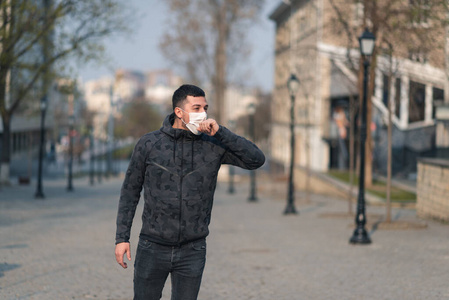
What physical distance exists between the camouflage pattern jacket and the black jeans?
5cm

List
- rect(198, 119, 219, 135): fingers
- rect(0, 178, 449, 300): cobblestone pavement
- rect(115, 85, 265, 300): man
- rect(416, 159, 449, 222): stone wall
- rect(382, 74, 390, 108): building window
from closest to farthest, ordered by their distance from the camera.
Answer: rect(198, 119, 219, 135): fingers
rect(115, 85, 265, 300): man
rect(0, 178, 449, 300): cobblestone pavement
rect(416, 159, 449, 222): stone wall
rect(382, 74, 390, 108): building window

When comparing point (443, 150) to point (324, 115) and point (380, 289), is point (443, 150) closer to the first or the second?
point (380, 289)

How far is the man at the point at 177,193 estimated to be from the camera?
437cm

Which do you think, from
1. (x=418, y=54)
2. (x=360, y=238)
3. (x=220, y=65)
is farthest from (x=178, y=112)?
(x=220, y=65)

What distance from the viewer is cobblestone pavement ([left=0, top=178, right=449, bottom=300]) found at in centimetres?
824

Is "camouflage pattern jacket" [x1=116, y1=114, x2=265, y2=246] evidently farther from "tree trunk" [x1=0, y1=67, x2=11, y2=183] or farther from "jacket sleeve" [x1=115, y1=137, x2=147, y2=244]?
"tree trunk" [x1=0, y1=67, x2=11, y2=183]

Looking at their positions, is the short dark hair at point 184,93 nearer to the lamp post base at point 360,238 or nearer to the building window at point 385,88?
the lamp post base at point 360,238

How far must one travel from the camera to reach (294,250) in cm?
1207

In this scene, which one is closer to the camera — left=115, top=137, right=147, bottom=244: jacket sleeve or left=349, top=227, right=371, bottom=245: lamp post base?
left=115, top=137, right=147, bottom=244: jacket sleeve

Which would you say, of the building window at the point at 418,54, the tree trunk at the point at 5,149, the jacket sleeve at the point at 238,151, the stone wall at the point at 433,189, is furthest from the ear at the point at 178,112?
the tree trunk at the point at 5,149

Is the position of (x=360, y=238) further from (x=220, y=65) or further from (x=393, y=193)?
(x=220, y=65)

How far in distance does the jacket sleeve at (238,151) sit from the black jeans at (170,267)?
1.79 feet

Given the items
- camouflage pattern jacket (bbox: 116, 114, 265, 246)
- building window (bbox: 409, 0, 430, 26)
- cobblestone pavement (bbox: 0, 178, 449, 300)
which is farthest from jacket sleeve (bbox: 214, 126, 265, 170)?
building window (bbox: 409, 0, 430, 26)

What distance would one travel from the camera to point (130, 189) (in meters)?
4.55
